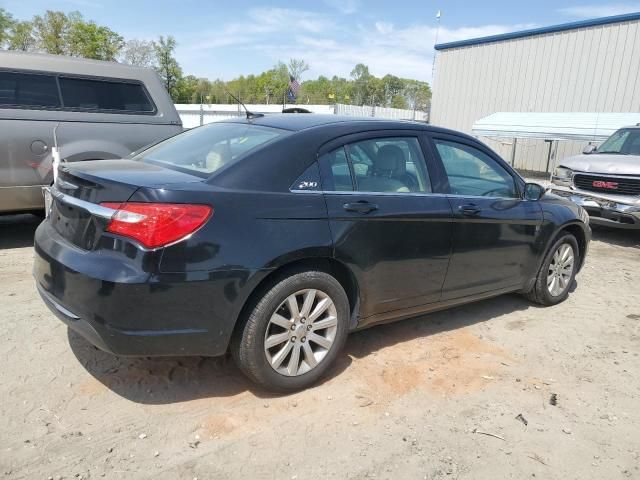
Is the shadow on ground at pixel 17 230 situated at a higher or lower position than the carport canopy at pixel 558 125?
lower

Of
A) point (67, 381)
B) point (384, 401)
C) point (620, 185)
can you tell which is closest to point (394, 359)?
point (384, 401)

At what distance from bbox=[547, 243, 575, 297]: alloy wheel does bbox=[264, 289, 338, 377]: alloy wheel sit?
266 centimetres

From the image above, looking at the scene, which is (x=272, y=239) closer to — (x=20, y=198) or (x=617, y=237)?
(x=20, y=198)

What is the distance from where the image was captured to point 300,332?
3.03 m

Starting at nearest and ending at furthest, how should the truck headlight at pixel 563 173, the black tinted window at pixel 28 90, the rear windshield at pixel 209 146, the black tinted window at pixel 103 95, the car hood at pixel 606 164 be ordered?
the rear windshield at pixel 209 146, the black tinted window at pixel 28 90, the black tinted window at pixel 103 95, the car hood at pixel 606 164, the truck headlight at pixel 563 173

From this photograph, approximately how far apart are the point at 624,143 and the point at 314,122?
7.54 m

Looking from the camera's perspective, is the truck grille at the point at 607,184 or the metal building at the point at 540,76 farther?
the metal building at the point at 540,76

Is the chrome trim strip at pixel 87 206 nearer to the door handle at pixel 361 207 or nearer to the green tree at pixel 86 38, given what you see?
the door handle at pixel 361 207

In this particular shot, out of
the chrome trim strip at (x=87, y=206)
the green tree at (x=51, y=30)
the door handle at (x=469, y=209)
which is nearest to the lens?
the chrome trim strip at (x=87, y=206)

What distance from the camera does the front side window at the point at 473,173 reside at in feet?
12.6

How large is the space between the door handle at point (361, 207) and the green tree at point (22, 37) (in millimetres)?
48951

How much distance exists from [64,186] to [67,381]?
1159mm

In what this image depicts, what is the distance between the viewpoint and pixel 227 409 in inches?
115

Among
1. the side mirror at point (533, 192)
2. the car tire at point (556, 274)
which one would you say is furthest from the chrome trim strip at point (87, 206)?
the car tire at point (556, 274)
